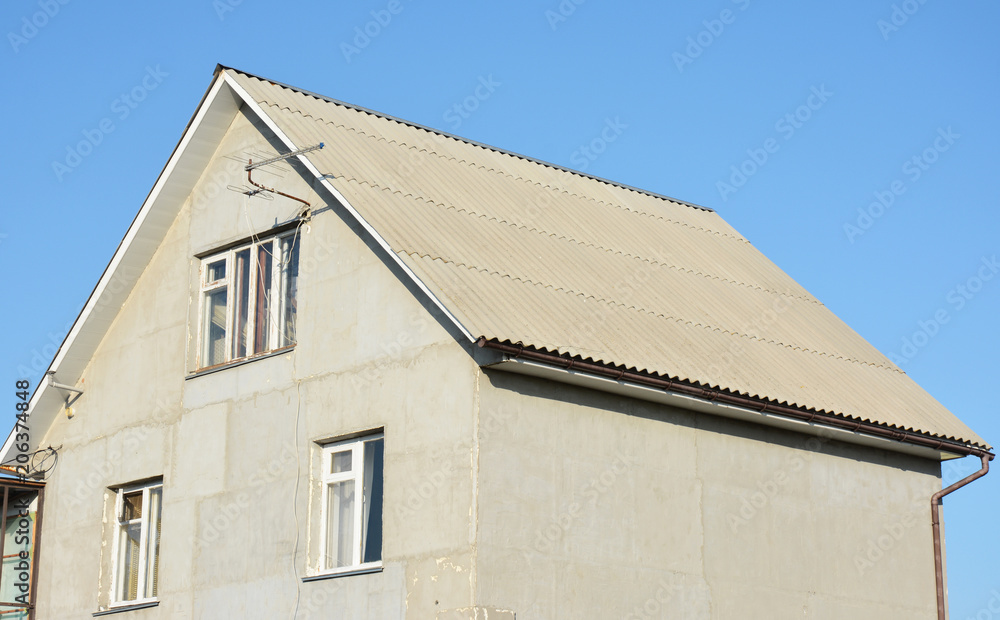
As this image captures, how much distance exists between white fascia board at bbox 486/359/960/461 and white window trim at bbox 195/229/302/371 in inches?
151

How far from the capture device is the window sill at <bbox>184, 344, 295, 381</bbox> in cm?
1658

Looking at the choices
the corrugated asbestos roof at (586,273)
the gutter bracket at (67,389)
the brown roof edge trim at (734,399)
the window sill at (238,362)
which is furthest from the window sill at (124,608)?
the brown roof edge trim at (734,399)

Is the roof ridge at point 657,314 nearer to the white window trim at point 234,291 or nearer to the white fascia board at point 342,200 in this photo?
the white fascia board at point 342,200

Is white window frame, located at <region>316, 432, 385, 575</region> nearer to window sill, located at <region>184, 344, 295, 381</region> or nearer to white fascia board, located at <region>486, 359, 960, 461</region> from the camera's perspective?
window sill, located at <region>184, 344, 295, 381</region>

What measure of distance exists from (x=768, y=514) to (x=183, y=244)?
8518mm

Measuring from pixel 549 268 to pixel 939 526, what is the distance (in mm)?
6650

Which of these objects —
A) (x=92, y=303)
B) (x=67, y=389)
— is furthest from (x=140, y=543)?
(x=92, y=303)

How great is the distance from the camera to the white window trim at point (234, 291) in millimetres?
16984

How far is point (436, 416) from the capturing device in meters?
14.4

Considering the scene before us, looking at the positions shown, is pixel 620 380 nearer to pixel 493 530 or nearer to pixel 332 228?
pixel 493 530

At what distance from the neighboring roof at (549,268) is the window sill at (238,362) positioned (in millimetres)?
2118

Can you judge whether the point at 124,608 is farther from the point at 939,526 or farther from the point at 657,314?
the point at 939,526

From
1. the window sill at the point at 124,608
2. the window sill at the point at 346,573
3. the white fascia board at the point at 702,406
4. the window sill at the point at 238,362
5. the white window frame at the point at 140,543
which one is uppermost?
the window sill at the point at 238,362

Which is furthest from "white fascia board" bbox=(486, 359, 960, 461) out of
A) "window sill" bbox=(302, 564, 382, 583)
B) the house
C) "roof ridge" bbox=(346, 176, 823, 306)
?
"roof ridge" bbox=(346, 176, 823, 306)
